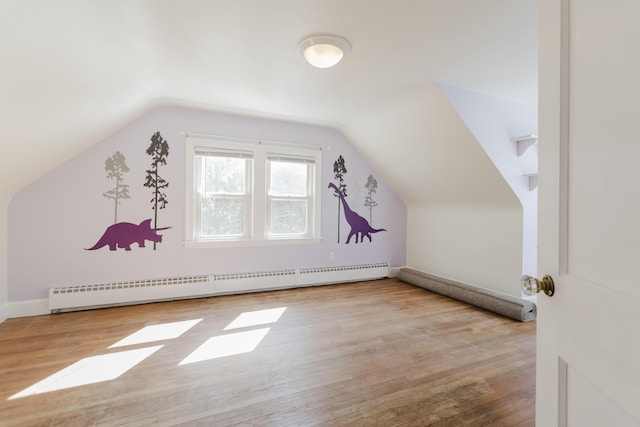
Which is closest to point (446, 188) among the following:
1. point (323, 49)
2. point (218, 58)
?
point (323, 49)

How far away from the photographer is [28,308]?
2.93 metres

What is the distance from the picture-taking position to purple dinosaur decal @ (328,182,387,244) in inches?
174

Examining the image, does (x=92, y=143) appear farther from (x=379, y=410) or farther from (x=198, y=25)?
(x=379, y=410)

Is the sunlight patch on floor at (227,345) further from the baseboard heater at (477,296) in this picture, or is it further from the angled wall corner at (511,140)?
the angled wall corner at (511,140)

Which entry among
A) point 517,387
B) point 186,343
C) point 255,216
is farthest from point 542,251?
point 255,216

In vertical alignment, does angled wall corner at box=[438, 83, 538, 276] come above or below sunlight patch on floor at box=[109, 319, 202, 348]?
above

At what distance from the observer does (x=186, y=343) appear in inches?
94.6

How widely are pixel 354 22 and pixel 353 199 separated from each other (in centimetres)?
283

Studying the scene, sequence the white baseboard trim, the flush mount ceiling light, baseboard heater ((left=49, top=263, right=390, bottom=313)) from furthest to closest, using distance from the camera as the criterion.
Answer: baseboard heater ((left=49, top=263, right=390, bottom=313)) < the white baseboard trim < the flush mount ceiling light

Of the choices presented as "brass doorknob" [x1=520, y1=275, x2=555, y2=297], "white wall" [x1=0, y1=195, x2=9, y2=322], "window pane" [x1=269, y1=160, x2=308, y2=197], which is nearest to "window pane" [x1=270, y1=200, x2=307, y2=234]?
"window pane" [x1=269, y1=160, x2=308, y2=197]

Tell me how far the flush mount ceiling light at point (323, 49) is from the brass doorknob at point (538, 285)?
1955mm

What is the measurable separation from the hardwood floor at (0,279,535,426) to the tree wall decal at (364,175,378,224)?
182 centimetres


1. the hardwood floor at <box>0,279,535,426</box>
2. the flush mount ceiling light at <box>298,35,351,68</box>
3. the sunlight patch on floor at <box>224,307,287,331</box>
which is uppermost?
the flush mount ceiling light at <box>298,35,351,68</box>

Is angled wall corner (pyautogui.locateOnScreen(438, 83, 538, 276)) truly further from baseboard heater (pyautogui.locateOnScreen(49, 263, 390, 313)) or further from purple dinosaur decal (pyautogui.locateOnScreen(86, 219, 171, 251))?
purple dinosaur decal (pyautogui.locateOnScreen(86, 219, 171, 251))
